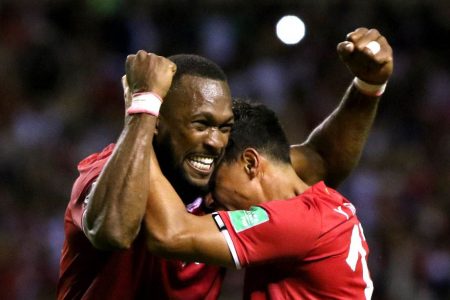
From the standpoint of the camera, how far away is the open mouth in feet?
14.1

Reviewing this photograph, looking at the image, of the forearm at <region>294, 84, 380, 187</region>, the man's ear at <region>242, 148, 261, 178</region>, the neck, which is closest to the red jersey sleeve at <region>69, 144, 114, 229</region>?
the man's ear at <region>242, 148, 261, 178</region>

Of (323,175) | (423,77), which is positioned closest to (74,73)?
(423,77)

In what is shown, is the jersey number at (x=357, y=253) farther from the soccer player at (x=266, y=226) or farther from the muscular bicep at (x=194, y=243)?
A: the muscular bicep at (x=194, y=243)

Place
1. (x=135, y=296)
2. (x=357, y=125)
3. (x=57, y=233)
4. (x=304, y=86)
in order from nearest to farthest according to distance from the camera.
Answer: (x=135, y=296) < (x=357, y=125) < (x=57, y=233) < (x=304, y=86)

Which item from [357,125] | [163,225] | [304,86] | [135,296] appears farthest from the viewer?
[304,86]

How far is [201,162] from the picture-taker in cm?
430

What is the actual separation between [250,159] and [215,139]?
0.22m

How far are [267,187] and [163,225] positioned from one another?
24.5 inches

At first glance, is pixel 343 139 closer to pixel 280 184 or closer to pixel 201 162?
pixel 280 184

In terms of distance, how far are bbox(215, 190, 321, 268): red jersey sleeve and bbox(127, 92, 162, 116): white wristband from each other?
507 millimetres

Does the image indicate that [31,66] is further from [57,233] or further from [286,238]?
[286,238]

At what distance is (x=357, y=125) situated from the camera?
5059 millimetres

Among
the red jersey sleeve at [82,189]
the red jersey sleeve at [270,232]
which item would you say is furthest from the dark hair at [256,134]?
the red jersey sleeve at [82,189]

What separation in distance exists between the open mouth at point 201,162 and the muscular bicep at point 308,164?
753 mm
